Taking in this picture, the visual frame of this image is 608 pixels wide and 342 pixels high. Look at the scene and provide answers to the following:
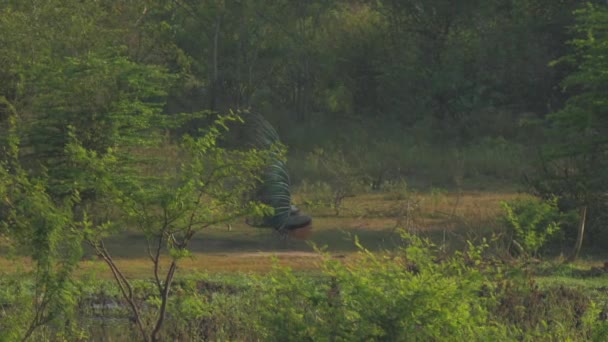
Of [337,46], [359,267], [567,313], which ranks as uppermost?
[337,46]

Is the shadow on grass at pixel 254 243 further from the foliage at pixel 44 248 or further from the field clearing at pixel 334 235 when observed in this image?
the foliage at pixel 44 248

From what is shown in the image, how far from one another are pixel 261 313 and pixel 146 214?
48.6 inches

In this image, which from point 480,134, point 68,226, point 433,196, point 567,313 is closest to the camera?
point 68,226

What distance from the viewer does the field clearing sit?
1545 cm

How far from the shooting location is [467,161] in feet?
91.2

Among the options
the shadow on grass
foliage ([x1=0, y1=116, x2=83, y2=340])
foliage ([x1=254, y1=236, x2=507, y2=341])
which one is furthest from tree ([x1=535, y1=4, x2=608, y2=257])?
foliage ([x1=0, y1=116, x2=83, y2=340])

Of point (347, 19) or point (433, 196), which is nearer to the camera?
point (433, 196)

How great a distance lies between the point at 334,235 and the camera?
18875 millimetres

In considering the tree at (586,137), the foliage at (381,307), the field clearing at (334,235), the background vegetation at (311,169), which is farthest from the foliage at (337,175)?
the foliage at (381,307)

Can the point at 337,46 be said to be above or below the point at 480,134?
above

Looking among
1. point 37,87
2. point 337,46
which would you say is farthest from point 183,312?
point 337,46

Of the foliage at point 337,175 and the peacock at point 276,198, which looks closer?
the peacock at point 276,198

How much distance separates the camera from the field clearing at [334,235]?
608 inches

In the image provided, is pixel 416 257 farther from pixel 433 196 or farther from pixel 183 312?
pixel 433 196
